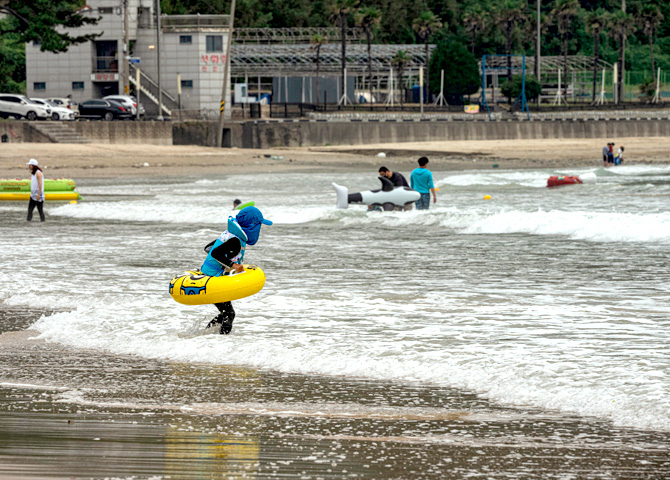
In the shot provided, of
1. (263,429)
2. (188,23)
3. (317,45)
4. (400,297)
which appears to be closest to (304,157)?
(188,23)

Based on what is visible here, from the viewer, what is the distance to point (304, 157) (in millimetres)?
52062

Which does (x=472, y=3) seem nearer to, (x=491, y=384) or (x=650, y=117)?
(x=650, y=117)

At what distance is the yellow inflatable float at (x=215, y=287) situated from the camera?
919 cm

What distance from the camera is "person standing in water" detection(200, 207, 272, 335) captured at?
888cm

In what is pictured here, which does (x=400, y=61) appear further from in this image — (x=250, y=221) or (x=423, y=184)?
(x=250, y=221)

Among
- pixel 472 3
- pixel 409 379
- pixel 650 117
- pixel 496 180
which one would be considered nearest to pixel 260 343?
pixel 409 379

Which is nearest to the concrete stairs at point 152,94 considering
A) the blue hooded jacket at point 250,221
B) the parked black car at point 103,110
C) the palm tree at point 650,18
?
the parked black car at point 103,110

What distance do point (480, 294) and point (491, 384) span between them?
4.60m

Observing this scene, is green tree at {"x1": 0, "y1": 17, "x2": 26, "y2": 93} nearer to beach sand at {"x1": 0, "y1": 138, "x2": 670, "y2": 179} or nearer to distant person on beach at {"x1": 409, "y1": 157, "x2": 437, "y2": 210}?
beach sand at {"x1": 0, "y1": 138, "x2": 670, "y2": 179}

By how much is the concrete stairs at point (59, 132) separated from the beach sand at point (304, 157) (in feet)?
5.19

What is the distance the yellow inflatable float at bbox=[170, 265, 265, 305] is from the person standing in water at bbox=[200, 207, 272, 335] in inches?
3.0

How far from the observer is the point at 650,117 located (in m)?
70.1

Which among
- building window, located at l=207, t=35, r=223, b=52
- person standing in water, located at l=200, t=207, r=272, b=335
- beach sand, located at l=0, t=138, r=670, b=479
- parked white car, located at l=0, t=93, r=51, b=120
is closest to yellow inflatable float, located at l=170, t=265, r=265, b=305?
person standing in water, located at l=200, t=207, r=272, b=335

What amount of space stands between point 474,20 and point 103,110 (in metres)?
53.1
